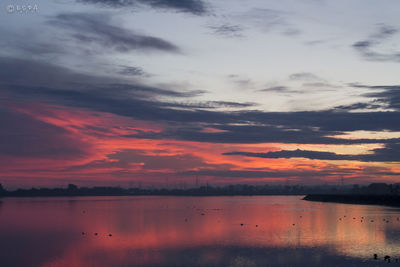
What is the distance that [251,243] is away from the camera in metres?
55.1

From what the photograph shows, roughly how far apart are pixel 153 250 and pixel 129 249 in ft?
9.27

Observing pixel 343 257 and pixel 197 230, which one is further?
pixel 197 230

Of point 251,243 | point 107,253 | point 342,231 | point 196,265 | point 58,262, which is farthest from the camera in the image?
point 342,231

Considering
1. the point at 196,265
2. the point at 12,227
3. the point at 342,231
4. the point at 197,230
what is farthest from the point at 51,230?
the point at 342,231

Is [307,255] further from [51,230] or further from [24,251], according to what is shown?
[51,230]

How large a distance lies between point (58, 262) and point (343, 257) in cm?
2772

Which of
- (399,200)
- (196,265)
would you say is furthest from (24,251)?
(399,200)

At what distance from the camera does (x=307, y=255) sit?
4528 centimetres

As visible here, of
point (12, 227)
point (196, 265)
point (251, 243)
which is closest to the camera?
point (196, 265)

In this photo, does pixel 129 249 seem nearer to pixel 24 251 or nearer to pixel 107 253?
pixel 107 253

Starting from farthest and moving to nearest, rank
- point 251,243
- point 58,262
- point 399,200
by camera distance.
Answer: point 399,200 → point 251,243 → point 58,262

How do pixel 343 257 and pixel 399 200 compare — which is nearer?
pixel 343 257

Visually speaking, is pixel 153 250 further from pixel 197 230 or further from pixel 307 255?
pixel 197 230

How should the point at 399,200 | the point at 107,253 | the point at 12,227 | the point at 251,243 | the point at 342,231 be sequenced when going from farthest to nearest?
the point at 399,200 → the point at 12,227 → the point at 342,231 → the point at 251,243 → the point at 107,253
